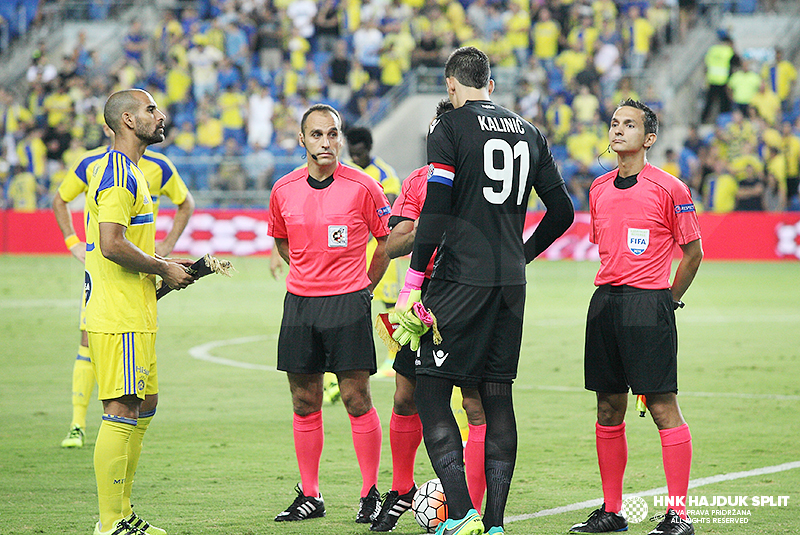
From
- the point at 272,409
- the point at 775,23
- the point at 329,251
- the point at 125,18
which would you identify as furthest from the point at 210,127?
the point at 329,251

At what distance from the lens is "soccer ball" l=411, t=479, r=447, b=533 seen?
17.9 feet

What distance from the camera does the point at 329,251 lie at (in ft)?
20.1

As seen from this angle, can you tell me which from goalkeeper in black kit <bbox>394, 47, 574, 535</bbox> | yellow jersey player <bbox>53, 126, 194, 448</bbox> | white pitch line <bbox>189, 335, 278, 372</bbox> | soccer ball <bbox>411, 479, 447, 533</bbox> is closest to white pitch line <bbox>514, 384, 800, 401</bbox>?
white pitch line <bbox>189, 335, 278, 372</bbox>

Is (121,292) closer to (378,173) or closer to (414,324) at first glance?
(414,324)

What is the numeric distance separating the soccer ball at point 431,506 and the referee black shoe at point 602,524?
2.30 ft

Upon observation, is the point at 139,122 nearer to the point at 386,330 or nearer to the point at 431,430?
the point at 386,330

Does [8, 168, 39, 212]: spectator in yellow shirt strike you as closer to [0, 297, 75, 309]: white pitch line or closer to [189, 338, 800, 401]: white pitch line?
[0, 297, 75, 309]: white pitch line

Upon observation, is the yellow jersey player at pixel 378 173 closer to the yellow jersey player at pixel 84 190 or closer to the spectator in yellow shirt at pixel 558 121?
the yellow jersey player at pixel 84 190

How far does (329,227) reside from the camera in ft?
20.1

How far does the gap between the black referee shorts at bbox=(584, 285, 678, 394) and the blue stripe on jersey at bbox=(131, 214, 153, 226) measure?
241 centimetres

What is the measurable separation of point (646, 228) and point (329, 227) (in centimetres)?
178

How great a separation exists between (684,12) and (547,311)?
15334 millimetres

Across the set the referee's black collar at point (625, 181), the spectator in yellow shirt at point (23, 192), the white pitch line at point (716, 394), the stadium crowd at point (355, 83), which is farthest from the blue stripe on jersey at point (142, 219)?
the spectator in yellow shirt at point (23, 192)

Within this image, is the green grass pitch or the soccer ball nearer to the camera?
the soccer ball
